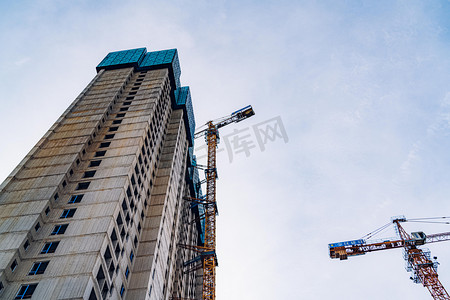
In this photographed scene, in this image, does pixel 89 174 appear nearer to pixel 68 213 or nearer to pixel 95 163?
pixel 95 163

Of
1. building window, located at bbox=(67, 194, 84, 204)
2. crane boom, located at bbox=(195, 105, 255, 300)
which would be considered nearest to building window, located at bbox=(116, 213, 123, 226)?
building window, located at bbox=(67, 194, 84, 204)

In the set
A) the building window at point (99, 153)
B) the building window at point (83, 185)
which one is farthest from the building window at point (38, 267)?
the building window at point (99, 153)

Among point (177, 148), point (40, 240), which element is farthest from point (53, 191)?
point (177, 148)

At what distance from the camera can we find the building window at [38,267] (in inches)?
1641

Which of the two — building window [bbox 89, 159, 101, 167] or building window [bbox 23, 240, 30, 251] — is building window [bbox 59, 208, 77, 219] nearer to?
building window [bbox 23, 240, 30, 251]

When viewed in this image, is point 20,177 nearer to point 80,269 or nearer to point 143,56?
point 80,269

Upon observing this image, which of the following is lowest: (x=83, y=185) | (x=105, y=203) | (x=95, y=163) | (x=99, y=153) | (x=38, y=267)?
(x=38, y=267)

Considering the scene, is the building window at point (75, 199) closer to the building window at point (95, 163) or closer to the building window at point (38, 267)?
the building window at point (95, 163)

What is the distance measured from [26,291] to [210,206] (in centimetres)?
5088

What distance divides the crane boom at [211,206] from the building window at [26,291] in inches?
1340

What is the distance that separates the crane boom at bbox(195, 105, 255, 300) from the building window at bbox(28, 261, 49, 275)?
3251 centimetres

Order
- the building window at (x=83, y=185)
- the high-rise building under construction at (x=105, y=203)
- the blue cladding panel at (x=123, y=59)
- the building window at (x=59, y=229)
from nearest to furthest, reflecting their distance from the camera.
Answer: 1. the high-rise building under construction at (x=105, y=203)
2. the building window at (x=59, y=229)
3. the building window at (x=83, y=185)
4. the blue cladding panel at (x=123, y=59)

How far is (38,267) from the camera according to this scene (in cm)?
4222

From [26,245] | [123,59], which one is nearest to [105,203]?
[26,245]
